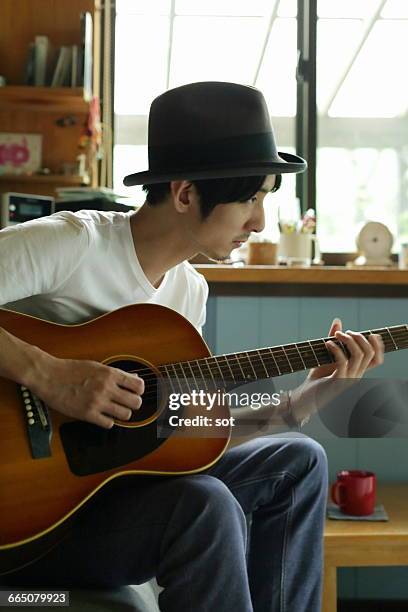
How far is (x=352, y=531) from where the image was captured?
5.83 ft

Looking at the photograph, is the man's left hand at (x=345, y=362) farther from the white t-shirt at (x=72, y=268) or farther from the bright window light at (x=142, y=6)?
the bright window light at (x=142, y=6)

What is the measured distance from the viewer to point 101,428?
118 centimetres

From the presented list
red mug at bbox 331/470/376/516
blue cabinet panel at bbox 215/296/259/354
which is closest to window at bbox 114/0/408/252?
blue cabinet panel at bbox 215/296/259/354

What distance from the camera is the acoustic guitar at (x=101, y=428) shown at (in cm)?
114

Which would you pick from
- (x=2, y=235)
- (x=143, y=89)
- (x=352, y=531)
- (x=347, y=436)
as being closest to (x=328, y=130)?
(x=143, y=89)

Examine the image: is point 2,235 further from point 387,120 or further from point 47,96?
point 387,120

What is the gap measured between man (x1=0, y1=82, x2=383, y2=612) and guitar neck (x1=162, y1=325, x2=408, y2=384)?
0.03 meters

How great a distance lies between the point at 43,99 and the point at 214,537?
2080mm

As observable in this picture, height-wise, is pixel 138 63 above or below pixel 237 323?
above

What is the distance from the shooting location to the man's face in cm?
132

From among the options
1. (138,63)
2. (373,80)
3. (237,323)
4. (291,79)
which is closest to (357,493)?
(237,323)

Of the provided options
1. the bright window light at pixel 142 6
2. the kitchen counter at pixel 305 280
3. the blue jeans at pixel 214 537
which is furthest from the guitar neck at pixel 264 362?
the bright window light at pixel 142 6

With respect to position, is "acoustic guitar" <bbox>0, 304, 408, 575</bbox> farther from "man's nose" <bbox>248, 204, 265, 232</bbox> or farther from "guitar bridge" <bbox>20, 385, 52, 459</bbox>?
"man's nose" <bbox>248, 204, 265, 232</bbox>
